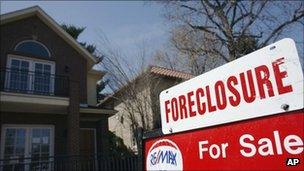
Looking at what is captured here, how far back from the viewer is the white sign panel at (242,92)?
1.41 m

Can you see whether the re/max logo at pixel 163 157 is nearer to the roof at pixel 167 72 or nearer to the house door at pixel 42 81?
the house door at pixel 42 81

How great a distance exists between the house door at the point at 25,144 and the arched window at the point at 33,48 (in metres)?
3.88

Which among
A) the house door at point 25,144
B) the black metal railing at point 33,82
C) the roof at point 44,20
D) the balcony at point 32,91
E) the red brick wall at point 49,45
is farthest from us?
the roof at point 44,20

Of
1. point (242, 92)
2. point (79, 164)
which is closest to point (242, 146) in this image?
point (242, 92)

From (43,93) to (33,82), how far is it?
105 centimetres

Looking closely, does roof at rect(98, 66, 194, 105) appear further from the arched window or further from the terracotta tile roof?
the arched window

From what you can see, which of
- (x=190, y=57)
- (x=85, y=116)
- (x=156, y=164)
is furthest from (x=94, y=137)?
(x=156, y=164)

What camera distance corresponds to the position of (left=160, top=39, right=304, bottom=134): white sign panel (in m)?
1.41

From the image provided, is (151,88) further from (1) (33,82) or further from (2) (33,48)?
(2) (33,48)

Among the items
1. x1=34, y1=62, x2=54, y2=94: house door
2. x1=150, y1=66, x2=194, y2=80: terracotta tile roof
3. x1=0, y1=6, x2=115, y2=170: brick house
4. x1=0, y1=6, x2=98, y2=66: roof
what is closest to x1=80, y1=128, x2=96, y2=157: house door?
x1=0, y1=6, x2=115, y2=170: brick house

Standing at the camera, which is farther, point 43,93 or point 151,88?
point 151,88

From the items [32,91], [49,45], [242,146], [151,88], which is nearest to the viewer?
[242,146]

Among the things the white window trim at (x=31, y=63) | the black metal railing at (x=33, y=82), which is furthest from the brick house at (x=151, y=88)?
the white window trim at (x=31, y=63)

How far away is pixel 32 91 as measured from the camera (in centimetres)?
1481
